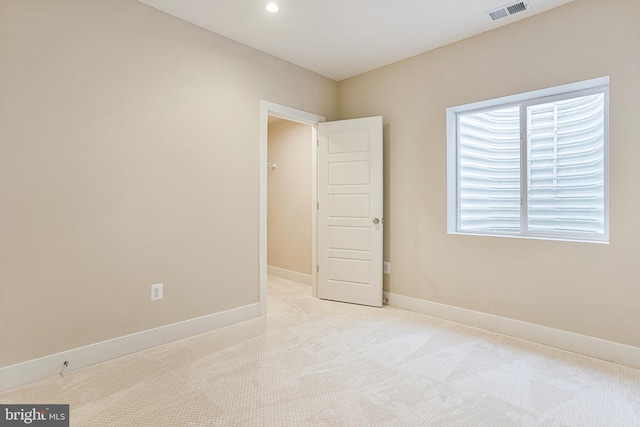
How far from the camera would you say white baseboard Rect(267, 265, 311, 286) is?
4.80 metres

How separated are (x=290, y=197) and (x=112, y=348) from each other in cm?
311

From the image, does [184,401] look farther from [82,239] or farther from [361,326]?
[361,326]

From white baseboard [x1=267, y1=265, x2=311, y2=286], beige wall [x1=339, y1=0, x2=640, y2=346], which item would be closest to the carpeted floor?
beige wall [x1=339, y1=0, x2=640, y2=346]

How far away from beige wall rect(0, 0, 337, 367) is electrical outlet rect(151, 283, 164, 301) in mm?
47

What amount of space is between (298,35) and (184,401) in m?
2.98

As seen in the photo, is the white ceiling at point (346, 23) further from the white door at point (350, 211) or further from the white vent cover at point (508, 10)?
the white door at point (350, 211)

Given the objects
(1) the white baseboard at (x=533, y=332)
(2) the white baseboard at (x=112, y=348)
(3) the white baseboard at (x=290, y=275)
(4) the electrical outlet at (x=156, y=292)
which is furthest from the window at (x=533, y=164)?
(4) the electrical outlet at (x=156, y=292)

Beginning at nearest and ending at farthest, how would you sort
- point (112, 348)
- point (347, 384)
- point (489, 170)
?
1. point (347, 384)
2. point (112, 348)
3. point (489, 170)

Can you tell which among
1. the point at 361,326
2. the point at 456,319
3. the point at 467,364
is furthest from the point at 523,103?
the point at 361,326

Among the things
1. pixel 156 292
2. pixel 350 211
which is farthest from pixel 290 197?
pixel 156 292

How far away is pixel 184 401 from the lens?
75.9 inches

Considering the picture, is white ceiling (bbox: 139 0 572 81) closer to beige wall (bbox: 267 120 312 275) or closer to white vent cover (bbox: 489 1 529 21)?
white vent cover (bbox: 489 1 529 21)

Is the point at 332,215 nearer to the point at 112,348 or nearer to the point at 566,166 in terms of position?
the point at 566,166

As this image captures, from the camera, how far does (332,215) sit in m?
3.94
